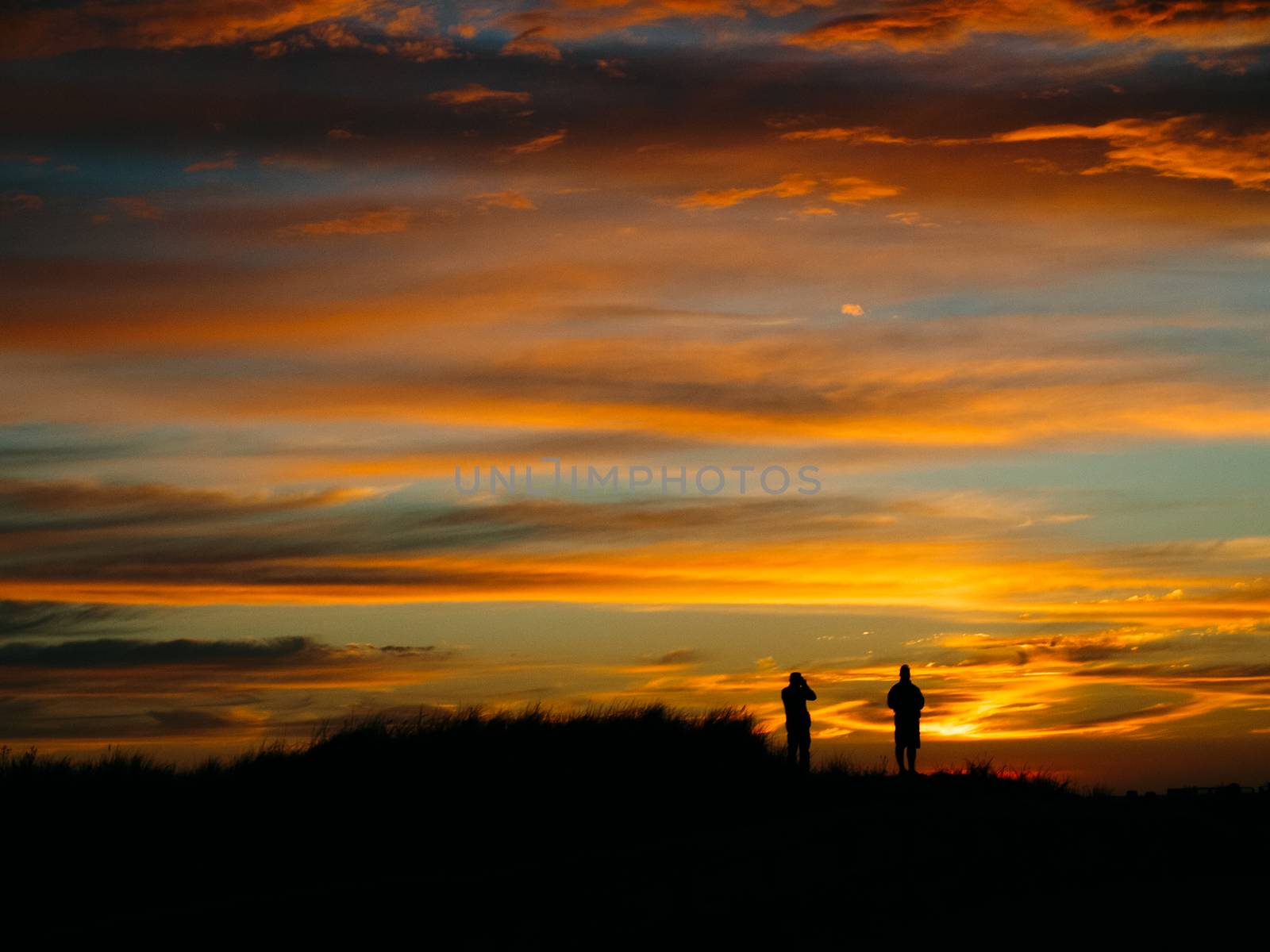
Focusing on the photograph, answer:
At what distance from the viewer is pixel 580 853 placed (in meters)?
21.4

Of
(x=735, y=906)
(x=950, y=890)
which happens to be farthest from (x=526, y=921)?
(x=950, y=890)

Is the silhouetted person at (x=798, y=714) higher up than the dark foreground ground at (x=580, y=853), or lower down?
higher up

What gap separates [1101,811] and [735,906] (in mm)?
9362

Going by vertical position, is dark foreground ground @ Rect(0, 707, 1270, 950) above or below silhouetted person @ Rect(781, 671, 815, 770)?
below

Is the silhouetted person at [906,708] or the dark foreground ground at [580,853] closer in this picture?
the dark foreground ground at [580,853]

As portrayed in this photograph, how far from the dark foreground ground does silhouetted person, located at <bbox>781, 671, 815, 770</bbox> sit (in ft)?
3.03

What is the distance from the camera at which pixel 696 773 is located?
28.8 m

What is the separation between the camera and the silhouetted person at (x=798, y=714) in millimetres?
26562

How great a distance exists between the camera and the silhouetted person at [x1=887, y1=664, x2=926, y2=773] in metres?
26.0

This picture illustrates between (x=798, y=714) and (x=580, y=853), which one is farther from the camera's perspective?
(x=798, y=714)

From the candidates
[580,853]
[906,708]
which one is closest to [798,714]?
[906,708]

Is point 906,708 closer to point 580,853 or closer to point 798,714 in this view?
point 798,714

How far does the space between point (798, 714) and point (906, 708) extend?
2.02 meters

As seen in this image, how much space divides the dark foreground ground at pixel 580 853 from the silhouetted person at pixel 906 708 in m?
0.86
